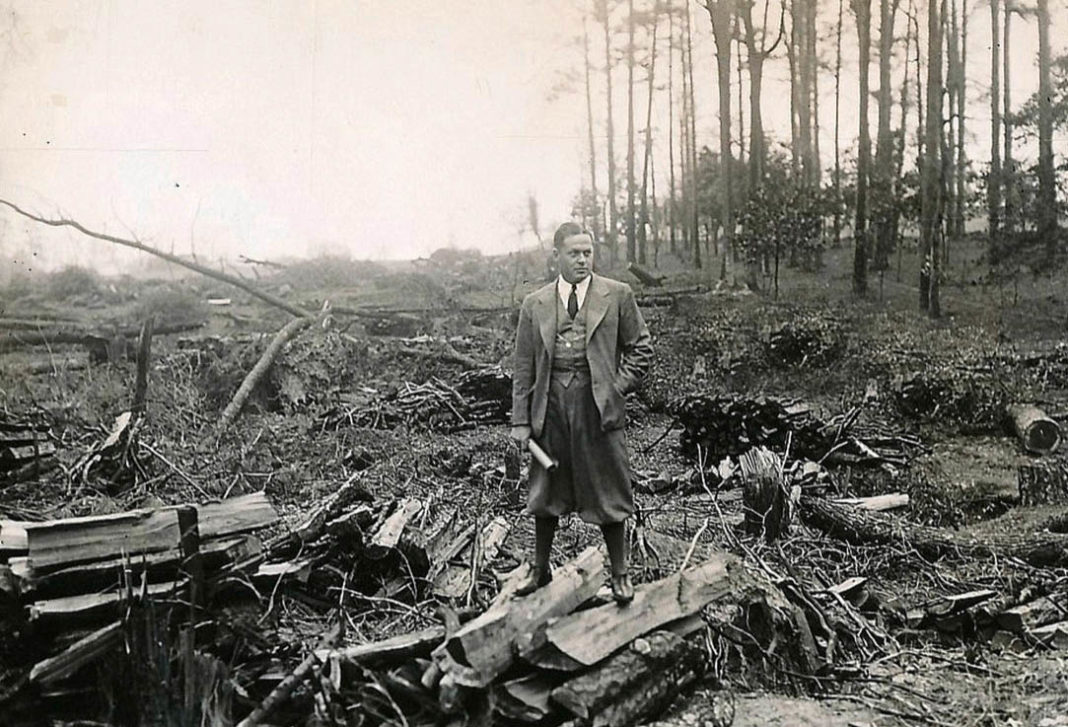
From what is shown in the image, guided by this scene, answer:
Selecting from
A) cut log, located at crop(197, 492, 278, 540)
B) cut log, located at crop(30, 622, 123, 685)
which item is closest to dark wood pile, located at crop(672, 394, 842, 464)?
cut log, located at crop(197, 492, 278, 540)

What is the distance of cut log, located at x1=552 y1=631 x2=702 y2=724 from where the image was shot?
321 cm

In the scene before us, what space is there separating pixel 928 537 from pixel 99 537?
191 inches

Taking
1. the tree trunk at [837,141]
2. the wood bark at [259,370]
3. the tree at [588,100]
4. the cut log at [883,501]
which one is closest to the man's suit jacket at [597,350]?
the cut log at [883,501]

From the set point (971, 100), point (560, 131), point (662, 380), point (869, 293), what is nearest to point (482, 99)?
point (560, 131)

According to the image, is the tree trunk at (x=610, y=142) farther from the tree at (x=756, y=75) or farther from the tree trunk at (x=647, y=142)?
the tree at (x=756, y=75)

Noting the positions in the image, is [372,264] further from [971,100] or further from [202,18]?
[971,100]

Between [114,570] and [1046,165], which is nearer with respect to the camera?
[114,570]

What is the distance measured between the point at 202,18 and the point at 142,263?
8.51 feet

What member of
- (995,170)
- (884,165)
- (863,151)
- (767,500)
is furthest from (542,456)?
(884,165)

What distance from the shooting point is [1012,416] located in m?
7.18

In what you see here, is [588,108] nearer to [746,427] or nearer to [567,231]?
[746,427]

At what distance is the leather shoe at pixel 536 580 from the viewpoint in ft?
12.3

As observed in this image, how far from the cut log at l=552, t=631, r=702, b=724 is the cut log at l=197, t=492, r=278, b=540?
1.68 m

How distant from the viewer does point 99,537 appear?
3635 mm
